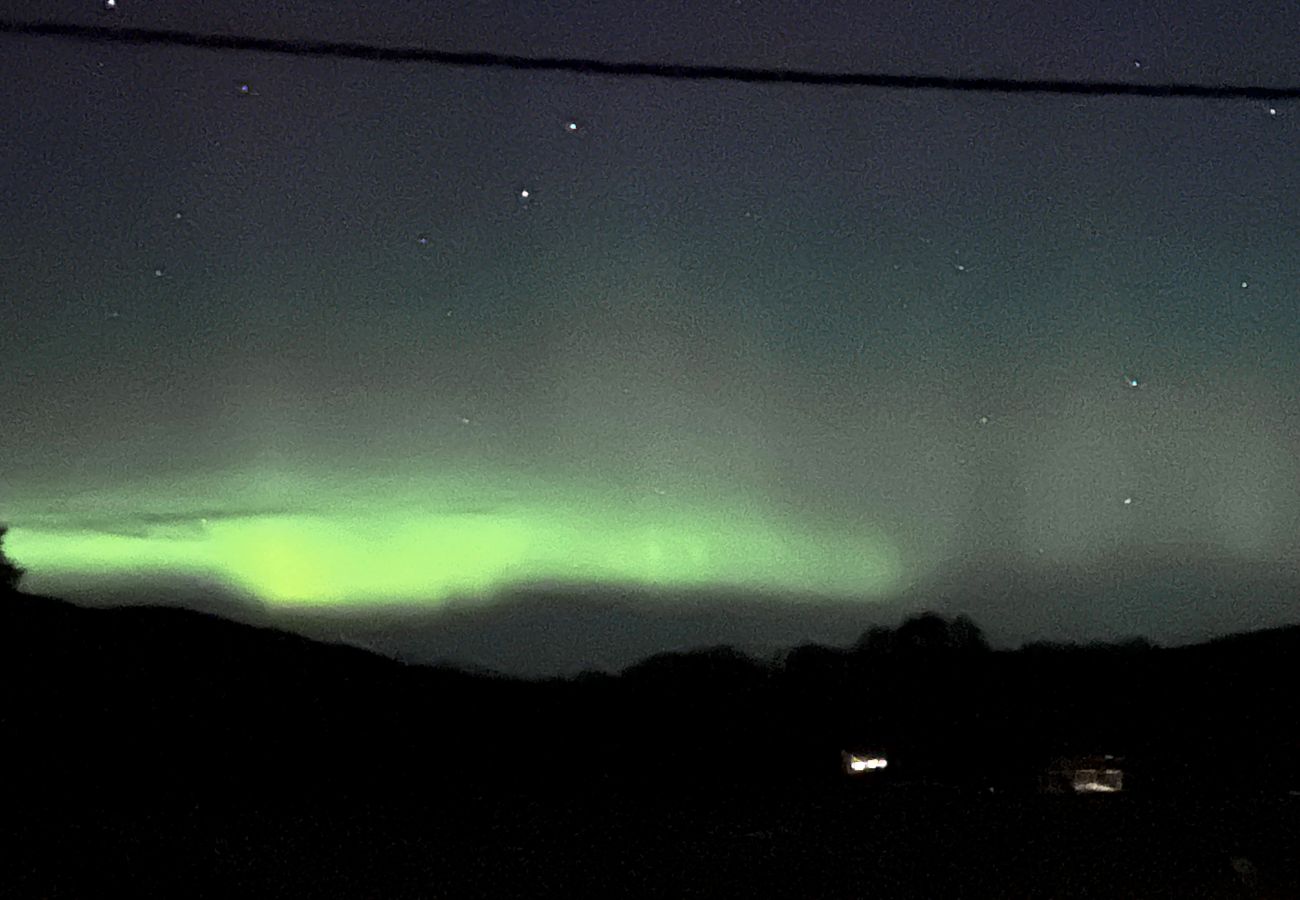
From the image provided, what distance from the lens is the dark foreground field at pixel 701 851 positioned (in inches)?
333

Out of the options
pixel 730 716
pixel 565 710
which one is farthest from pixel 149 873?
pixel 730 716

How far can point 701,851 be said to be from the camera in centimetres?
952

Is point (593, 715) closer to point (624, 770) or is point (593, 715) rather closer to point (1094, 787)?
point (624, 770)

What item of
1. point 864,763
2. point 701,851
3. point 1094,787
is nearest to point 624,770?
point 864,763

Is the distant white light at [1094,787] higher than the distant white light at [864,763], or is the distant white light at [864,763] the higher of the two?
the distant white light at [864,763]

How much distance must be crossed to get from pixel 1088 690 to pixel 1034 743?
12.1 ft

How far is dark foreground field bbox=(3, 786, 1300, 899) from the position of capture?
27.7 ft

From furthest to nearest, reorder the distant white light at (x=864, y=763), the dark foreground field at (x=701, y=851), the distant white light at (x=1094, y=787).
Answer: the distant white light at (x=864, y=763), the distant white light at (x=1094, y=787), the dark foreground field at (x=701, y=851)

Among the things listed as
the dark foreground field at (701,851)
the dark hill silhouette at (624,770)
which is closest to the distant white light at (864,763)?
the dark hill silhouette at (624,770)

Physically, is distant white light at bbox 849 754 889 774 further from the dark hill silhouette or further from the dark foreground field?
the dark foreground field

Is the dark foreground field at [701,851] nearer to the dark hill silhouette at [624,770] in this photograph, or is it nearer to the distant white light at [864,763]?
the dark hill silhouette at [624,770]

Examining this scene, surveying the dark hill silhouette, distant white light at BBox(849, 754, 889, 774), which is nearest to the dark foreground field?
the dark hill silhouette

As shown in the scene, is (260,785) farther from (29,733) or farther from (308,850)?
(308,850)

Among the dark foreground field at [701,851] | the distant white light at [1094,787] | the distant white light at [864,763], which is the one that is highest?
the distant white light at [864,763]
